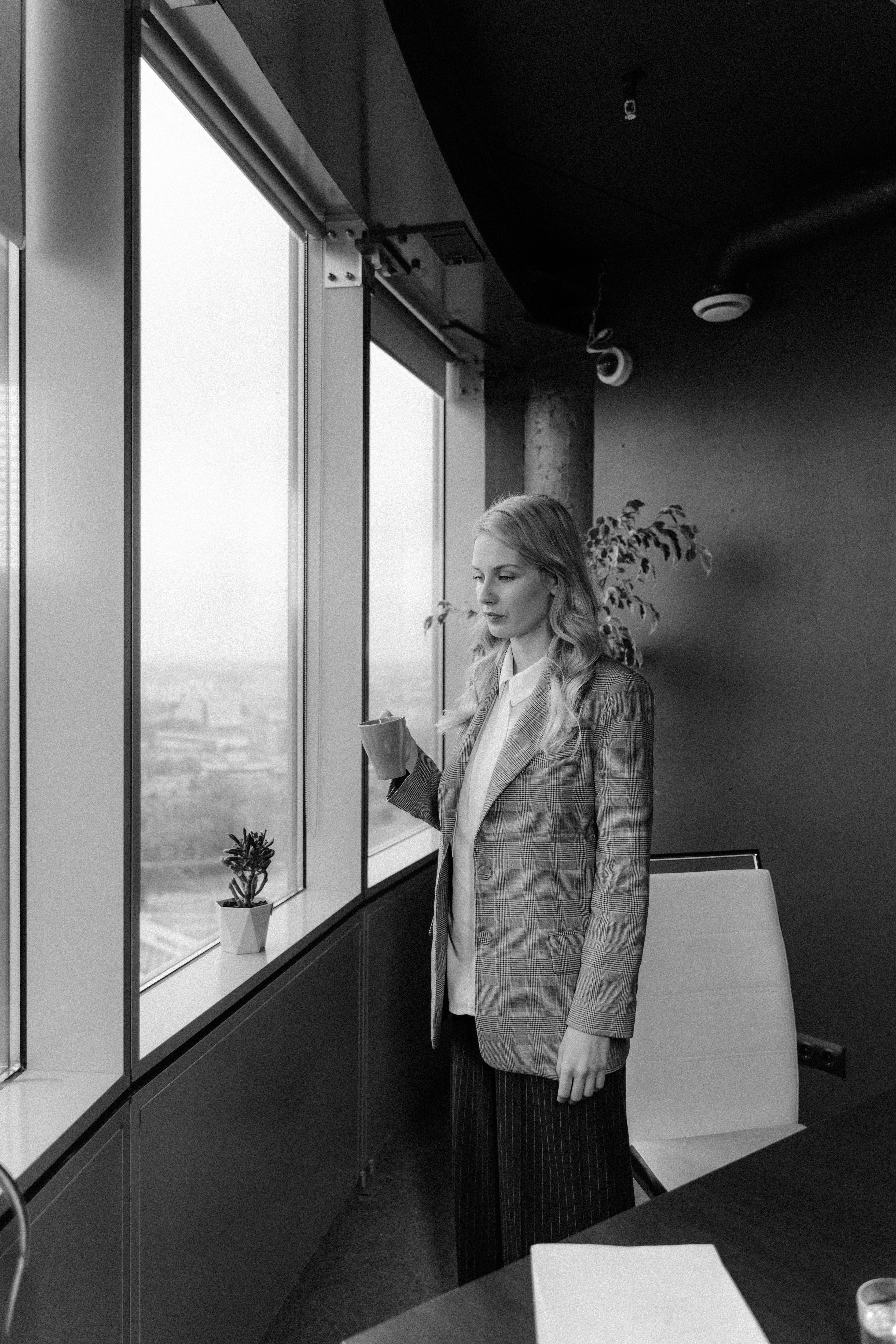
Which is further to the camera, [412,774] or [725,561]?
[725,561]

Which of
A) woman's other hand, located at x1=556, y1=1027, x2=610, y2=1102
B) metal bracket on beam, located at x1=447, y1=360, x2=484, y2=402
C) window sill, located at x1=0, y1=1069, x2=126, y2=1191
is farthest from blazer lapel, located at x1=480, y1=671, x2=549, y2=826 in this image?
metal bracket on beam, located at x1=447, y1=360, x2=484, y2=402

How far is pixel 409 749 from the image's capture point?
2045mm

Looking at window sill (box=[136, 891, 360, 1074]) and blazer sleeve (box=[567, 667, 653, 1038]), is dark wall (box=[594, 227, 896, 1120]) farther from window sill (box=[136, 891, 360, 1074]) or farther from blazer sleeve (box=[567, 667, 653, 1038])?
blazer sleeve (box=[567, 667, 653, 1038])

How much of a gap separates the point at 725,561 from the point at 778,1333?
121 inches

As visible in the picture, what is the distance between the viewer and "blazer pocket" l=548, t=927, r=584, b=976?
1.83m

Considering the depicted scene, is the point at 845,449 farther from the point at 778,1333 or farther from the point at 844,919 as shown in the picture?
the point at 778,1333

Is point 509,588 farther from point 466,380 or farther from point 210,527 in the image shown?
point 466,380

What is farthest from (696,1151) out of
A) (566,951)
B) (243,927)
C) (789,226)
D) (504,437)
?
(504,437)

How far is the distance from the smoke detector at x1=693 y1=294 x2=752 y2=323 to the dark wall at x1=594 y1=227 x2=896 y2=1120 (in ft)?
0.72

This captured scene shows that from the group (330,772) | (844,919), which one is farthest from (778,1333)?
(844,919)

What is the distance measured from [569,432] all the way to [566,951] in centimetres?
287

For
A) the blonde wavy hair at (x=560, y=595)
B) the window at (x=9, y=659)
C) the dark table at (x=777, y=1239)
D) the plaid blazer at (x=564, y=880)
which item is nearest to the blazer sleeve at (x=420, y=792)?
the plaid blazer at (x=564, y=880)

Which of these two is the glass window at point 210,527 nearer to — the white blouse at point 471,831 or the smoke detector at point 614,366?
the white blouse at point 471,831

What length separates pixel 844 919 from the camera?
3441 mm
